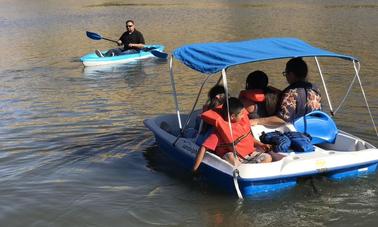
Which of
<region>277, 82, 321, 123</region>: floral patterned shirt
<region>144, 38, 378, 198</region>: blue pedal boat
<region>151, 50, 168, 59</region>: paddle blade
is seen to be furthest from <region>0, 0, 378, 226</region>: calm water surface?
<region>277, 82, 321, 123</region>: floral patterned shirt

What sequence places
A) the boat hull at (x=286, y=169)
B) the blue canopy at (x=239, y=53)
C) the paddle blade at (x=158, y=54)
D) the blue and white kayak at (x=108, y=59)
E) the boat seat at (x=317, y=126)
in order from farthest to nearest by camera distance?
the blue and white kayak at (x=108, y=59), the paddle blade at (x=158, y=54), the boat seat at (x=317, y=126), the blue canopy at (x=239, y=53), the boat hull at (x=286, y=169)

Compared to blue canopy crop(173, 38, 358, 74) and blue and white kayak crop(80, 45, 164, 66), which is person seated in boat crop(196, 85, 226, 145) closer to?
blue canopy crop(173, 38, 358, 74)

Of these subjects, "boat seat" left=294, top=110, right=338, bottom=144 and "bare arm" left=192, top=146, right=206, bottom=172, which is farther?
"boat seat" left=294, top=110, right=338, bottom=144

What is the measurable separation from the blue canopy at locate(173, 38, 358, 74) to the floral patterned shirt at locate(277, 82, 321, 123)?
1.59 ft

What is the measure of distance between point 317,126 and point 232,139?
136 cm

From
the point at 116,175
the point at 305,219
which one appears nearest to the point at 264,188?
the point at 305,219

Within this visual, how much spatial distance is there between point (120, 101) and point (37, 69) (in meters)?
6.06

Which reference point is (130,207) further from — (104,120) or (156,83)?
(156,83)

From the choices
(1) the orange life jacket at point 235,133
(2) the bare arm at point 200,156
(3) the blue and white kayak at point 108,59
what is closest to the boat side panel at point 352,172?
(1) the orange life jacket at point 235,133

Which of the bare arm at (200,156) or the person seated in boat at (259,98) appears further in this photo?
the person seated in boat at (259,98)

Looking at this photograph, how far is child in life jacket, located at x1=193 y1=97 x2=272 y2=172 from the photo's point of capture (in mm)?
6422

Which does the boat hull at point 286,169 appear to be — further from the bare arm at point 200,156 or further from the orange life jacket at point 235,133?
the orange life jacket at point 235,133

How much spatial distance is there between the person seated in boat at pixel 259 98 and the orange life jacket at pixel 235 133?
685 millimetres

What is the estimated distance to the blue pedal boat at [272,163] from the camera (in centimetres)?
611
